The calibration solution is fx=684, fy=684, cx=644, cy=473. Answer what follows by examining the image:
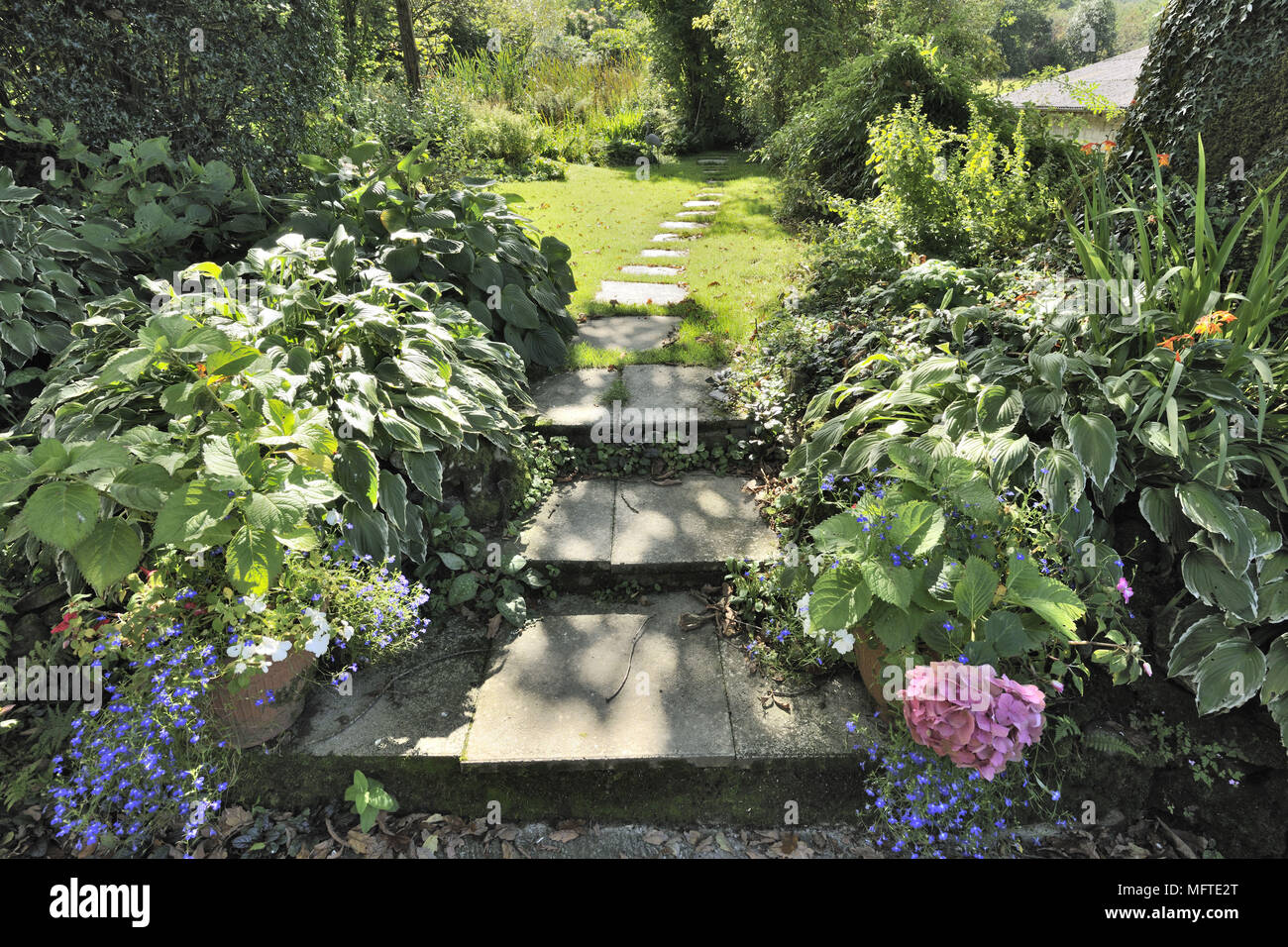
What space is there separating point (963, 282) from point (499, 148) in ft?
26.7

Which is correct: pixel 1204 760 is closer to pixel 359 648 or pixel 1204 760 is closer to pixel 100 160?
pixel 359 648

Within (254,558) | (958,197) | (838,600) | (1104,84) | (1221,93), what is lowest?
(838,600)

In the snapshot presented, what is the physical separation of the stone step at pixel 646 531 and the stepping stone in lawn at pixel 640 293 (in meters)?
2.09

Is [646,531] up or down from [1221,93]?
down

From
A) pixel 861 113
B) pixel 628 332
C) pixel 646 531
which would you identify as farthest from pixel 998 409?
pixel 861 113

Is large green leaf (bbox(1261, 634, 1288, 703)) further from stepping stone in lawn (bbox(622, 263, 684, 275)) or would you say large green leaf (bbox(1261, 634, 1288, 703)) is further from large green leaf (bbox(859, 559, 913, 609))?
stepping stone in lawn (bbox(622, 263, 684, 275))

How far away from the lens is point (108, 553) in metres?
1.79

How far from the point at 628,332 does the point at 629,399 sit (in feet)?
3.30

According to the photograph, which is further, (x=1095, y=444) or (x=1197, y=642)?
(x=1095, y=444)

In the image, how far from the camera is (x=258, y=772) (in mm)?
2016

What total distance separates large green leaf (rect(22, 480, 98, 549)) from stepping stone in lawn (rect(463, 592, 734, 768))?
115cm

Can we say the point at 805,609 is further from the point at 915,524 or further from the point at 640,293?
the point at 640,293

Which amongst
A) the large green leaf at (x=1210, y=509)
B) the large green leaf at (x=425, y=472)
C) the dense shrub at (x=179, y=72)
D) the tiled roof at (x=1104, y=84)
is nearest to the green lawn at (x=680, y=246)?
the dense shrub at (x=179, y=72)

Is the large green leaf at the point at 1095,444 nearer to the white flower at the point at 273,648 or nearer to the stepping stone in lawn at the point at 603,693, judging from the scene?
the stepping stone in lawn at the point at 603,693
